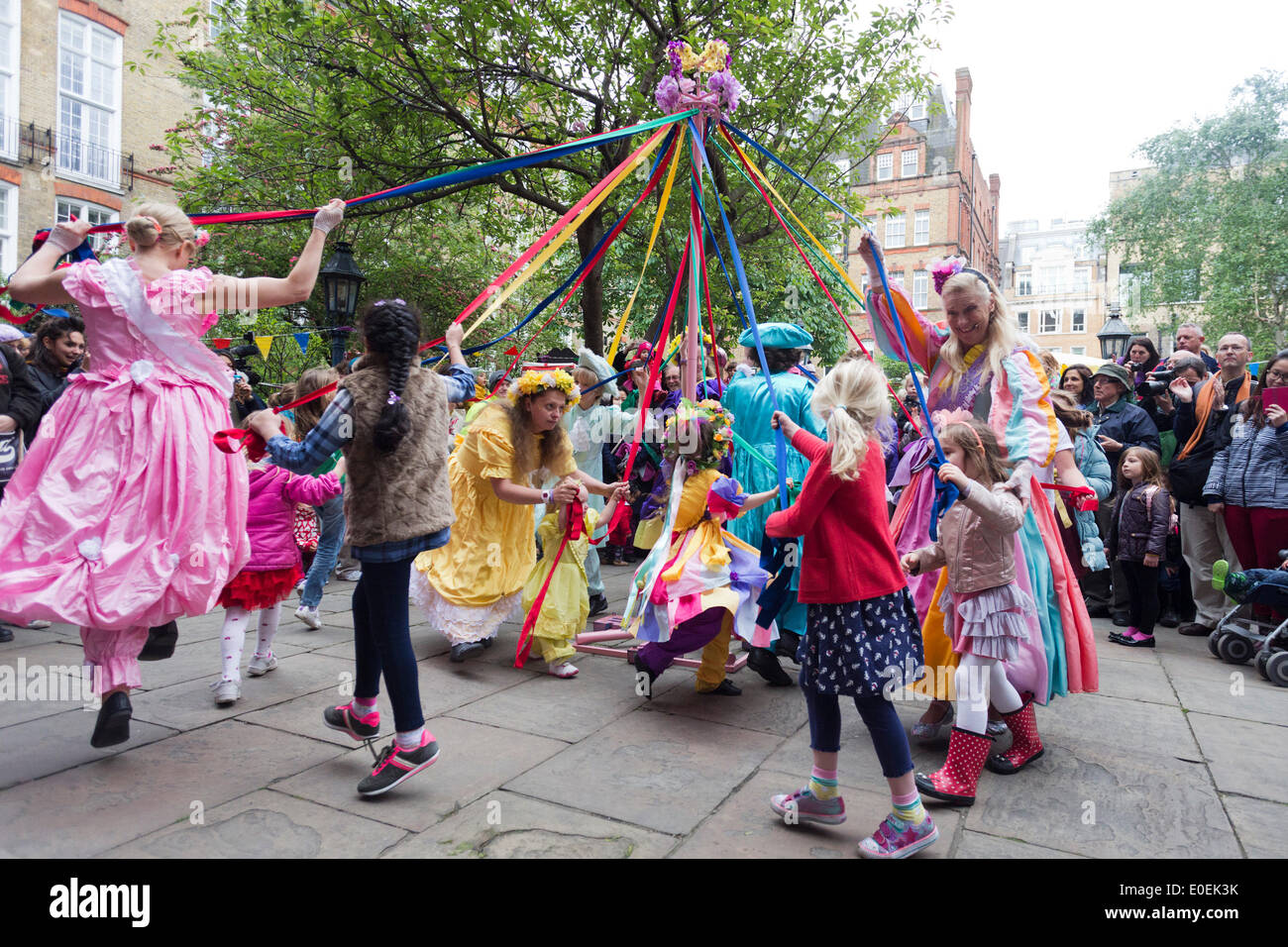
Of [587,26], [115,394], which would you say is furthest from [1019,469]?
[587,26]

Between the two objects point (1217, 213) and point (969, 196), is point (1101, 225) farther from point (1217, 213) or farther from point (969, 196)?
point (969, 196)

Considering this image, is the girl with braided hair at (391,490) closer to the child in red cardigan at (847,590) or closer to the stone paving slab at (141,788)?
the stone paving slab at (141,788)

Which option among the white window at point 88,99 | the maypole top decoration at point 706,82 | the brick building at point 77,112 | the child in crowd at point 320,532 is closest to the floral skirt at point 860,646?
the maypole top decoration at point 706,82

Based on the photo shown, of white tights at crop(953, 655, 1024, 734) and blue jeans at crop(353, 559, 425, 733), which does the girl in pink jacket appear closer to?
blue jeans at crop(353, 559, 425, 733)

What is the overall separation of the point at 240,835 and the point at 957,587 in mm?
2557

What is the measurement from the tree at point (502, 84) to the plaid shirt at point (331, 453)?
658 centimetres

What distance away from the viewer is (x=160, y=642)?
10.7ft

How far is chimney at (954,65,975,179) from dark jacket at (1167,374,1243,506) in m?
34.0

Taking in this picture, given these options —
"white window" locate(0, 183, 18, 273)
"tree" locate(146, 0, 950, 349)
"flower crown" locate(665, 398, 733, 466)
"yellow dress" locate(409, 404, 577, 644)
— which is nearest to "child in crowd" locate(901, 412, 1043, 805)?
"flower crown" locate(665, 398, 733, 466)

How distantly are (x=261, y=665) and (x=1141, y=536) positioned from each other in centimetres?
565

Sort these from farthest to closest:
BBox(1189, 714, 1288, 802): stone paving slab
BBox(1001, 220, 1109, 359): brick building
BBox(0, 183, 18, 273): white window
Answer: BBox(1001, 220, 1109, 359): brick building → BBox(0, 183, 18, 273): white window → BBox(1189, 714, 1288, 802): stone paving slab

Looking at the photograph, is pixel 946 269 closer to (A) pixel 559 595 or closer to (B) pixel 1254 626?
(A) pixel 559 595

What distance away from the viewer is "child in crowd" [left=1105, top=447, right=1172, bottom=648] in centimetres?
564

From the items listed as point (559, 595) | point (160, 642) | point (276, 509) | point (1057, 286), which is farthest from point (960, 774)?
point (1057, 286)
